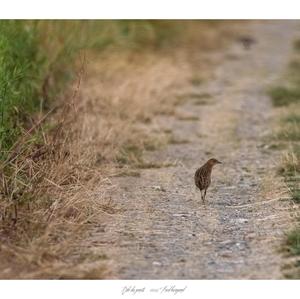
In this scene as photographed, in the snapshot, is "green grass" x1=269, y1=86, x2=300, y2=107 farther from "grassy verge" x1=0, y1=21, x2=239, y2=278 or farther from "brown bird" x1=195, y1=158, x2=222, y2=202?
"brown bird" x1=195, y1=158, x2=222, y2=202

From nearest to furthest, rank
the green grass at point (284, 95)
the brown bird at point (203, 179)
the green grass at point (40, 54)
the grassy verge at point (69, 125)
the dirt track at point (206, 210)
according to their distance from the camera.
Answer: the dirt track at point (206, 210) → the grassy verge at point (69, 125) → the brown bird at point (203, 179) → the green grass at point (40, 54) → the green grass at point (284, 95)

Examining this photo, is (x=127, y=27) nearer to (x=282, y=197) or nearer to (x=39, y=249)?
(x=282, y=197)

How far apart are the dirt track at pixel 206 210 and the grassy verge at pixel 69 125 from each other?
19 centimetres

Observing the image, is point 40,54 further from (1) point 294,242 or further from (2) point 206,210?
(1) point 294,242

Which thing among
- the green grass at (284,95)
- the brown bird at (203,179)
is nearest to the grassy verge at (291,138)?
the green grass at (284,95)

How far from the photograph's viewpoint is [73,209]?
6426mm

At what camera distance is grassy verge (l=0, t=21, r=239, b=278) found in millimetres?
5961

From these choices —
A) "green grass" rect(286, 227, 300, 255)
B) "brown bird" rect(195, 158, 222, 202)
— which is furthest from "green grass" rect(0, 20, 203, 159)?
"green grass" rect(286, 227, 300, 255)

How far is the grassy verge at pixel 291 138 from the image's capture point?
596 cm

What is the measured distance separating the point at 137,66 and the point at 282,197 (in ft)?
19.3

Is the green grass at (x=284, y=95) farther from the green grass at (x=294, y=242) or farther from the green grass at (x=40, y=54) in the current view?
the green grass at (x=294, y=242)

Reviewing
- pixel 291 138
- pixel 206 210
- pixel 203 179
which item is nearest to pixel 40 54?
pixel 291 138
